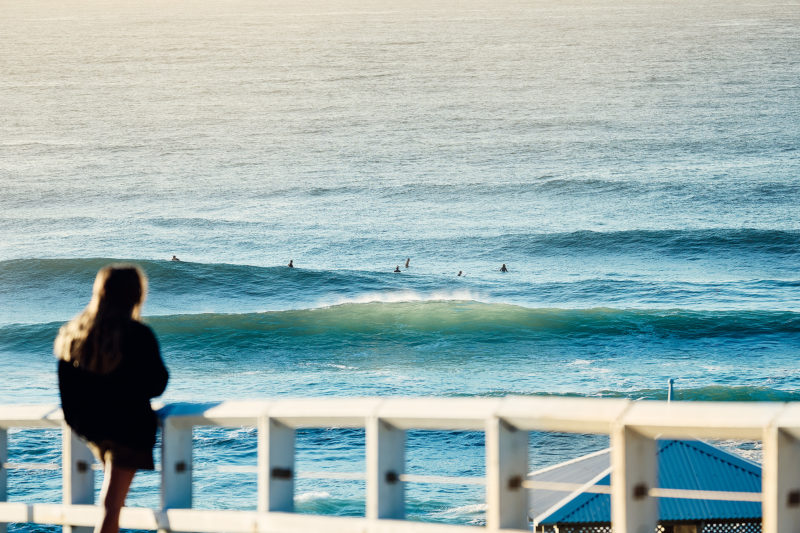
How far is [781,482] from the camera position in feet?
8.36

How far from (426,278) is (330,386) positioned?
2005 centimetres

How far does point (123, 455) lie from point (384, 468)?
775mm

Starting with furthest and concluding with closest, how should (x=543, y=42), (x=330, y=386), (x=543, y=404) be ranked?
(x=543, y=42), (x=330, y=386), (x=543, y=404)

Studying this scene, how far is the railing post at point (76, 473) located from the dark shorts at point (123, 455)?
0.66 ft

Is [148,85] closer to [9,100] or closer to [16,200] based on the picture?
[9,100]

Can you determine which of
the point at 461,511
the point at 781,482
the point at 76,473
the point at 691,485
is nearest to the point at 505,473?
the point at 781,482

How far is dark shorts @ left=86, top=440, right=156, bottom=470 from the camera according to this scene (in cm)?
328

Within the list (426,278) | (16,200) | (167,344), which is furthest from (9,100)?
(167,344)

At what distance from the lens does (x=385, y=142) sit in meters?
89.9

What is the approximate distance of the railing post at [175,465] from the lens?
333 cm

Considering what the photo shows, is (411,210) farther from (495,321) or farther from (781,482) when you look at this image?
(781,482)

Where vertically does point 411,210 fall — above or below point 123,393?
above

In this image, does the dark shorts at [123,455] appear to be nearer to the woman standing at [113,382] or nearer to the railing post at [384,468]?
the woman standing at [113,382]

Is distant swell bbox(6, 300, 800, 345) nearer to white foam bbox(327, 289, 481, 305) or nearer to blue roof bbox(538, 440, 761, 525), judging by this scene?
white foam bbox(327, 289, 481, 305)
